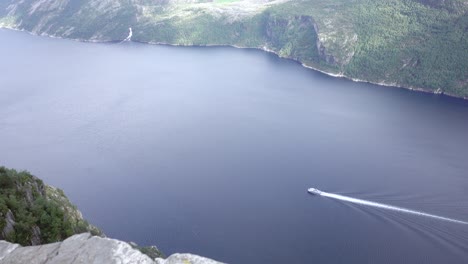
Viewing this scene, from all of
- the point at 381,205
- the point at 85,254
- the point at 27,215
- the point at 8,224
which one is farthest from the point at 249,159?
the point at 85,254

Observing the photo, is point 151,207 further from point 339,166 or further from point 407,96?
point 407,96

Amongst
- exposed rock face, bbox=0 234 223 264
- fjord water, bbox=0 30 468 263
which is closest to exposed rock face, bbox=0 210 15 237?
exposed rock face, bbox=0 234 223 264

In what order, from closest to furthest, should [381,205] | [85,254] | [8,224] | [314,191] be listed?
[85,254] → [8,224] → [381,205] → [314,191]

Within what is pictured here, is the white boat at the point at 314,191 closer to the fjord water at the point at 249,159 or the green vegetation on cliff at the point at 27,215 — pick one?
the fjord water at the point at 249,159

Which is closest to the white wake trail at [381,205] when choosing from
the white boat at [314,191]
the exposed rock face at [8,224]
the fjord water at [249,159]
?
the white boat at [314,191]

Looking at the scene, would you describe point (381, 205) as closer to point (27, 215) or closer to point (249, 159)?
point (249, 159)

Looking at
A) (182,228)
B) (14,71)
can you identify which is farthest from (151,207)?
(14,71)

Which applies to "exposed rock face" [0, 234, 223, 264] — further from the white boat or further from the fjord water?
the white boat
